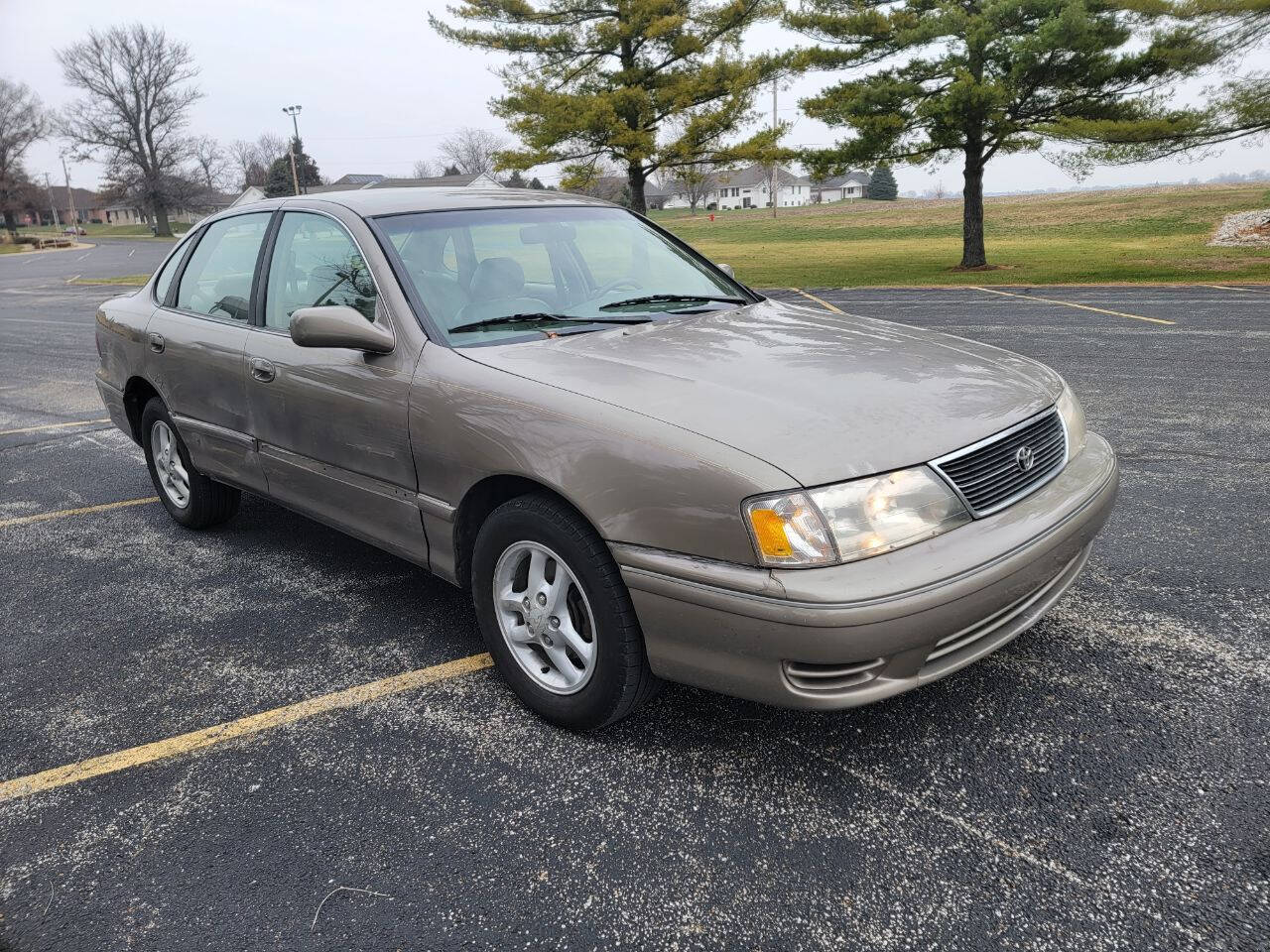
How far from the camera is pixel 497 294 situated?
11.0 ft

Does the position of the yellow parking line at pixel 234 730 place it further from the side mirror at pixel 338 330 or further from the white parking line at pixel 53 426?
the white parking line at pixel 53 426

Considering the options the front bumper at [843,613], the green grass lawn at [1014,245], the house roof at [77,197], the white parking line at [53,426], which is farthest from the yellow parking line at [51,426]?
the house roof at [77,197]

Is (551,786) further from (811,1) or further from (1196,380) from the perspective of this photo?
(811,1)

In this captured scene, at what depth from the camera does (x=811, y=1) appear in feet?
69.7

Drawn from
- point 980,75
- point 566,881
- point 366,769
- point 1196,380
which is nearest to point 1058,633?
point 566,881

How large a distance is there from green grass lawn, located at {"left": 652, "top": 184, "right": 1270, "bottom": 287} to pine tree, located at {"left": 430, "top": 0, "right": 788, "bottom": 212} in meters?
4.35

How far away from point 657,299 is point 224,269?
214 cm

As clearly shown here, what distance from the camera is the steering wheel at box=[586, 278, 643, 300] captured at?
361cm

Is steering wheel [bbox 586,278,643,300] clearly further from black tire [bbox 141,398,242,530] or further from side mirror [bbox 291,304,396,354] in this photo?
black tire [bbox 141,398,242,530]

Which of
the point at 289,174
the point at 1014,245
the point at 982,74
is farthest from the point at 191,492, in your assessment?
the point at 289,174

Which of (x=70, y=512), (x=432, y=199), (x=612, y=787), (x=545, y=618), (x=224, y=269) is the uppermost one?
(x=432, y=199)

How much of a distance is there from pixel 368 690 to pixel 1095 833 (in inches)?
89.2

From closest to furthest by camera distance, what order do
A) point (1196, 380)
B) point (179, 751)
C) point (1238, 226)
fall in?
point (179, 751)
point (1196, 380)
point (1238, 226)

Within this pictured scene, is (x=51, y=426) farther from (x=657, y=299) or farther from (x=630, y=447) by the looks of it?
(x=630, y=447)
